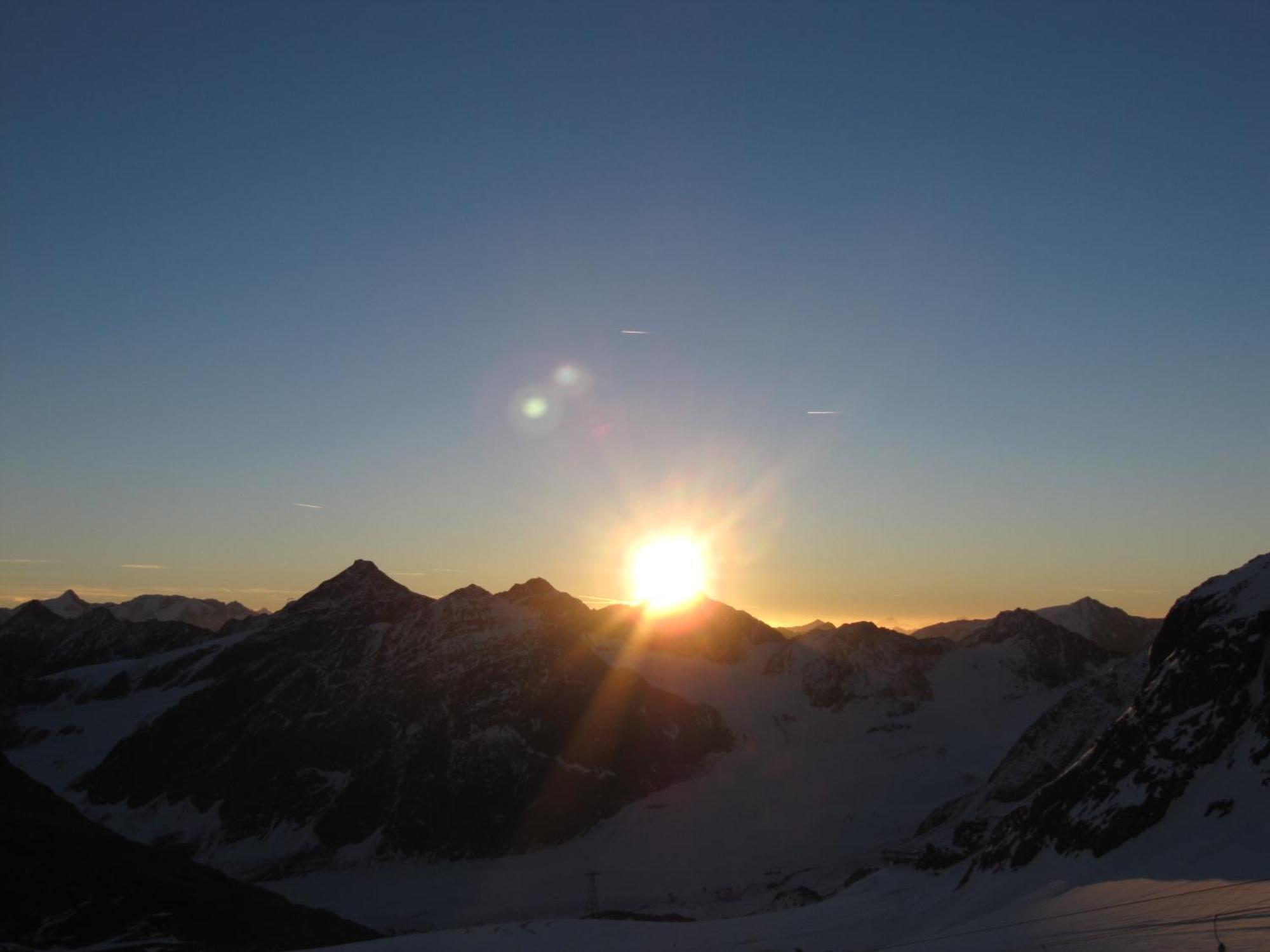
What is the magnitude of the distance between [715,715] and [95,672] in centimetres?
12854

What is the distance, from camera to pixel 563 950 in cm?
3978

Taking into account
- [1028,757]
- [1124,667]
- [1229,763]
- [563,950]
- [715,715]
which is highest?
[715,715]

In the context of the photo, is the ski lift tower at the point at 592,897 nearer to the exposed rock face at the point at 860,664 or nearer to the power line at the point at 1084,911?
the power line at the point at 1084,911

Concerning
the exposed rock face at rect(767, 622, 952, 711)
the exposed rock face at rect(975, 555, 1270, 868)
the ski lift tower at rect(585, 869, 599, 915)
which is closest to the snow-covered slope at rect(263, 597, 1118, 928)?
the exposed rock face at rect(767, 622, 952, 711)

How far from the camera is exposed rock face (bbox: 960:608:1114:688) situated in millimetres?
177375

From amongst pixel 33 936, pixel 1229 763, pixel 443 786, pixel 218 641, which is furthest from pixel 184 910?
pixel 218 641

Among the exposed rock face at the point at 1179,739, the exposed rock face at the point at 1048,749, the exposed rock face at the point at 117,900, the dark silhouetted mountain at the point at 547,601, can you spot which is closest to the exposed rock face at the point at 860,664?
the dark silhouetted mountain at the point at 547,601

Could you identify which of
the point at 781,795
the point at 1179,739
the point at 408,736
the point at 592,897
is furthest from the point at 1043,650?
the point at 1179,739

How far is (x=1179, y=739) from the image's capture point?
3675cm

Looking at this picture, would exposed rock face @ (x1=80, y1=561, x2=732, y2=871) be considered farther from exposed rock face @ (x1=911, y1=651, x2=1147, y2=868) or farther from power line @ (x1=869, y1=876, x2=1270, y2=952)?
power line @ (x1=869, y1=876, x2=1270, y2=952)

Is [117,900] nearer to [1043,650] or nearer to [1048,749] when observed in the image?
[1048,749]

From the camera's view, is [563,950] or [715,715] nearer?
[563,950]

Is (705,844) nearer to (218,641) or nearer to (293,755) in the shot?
(293,755)

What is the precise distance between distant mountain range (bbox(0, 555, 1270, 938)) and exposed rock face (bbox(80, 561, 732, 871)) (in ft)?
1.35
